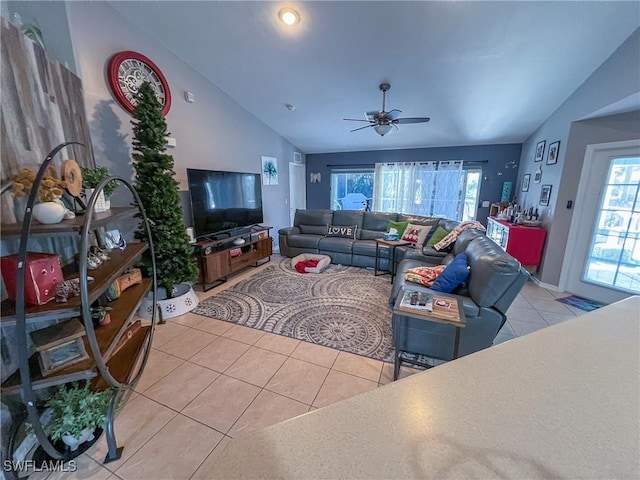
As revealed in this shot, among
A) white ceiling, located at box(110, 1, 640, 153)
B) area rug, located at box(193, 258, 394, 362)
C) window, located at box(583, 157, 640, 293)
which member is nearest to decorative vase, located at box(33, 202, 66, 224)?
area rug, located at box(193, 258, 394, 362)

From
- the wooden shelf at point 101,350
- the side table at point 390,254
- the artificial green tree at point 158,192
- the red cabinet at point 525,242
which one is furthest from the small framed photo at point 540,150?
the wooden shelf at point 101,350

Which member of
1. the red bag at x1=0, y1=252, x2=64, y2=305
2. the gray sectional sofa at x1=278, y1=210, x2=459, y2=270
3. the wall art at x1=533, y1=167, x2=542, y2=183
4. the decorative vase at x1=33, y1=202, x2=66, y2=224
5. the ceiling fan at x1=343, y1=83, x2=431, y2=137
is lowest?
the gray sectional sofa at x1=278, y1=210, x2=459, y2=270

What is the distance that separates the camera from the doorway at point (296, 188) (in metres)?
6.36

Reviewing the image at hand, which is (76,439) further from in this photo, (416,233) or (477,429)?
(416,233)

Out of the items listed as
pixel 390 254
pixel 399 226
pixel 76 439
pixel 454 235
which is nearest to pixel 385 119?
pixel 454 235

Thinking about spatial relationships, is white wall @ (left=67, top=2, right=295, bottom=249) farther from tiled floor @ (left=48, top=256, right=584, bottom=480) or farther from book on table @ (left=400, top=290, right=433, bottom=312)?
book on table @ (left=400, top=290, right=433, bottom=312)

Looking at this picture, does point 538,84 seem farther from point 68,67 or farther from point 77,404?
point 77,404

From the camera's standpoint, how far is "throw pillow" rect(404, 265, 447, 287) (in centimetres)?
247

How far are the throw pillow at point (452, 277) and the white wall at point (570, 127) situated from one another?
7.38 ft

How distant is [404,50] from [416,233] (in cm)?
249

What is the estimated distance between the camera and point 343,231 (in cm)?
482

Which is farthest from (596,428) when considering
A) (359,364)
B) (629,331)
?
(359,364)

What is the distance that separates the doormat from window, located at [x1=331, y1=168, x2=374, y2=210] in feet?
13.7

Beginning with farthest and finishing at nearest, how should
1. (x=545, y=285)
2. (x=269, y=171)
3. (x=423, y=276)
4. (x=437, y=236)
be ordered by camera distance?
(x=269, y=171), (x=437, y=236), (x=545, y=285), (x=423, y=276)
